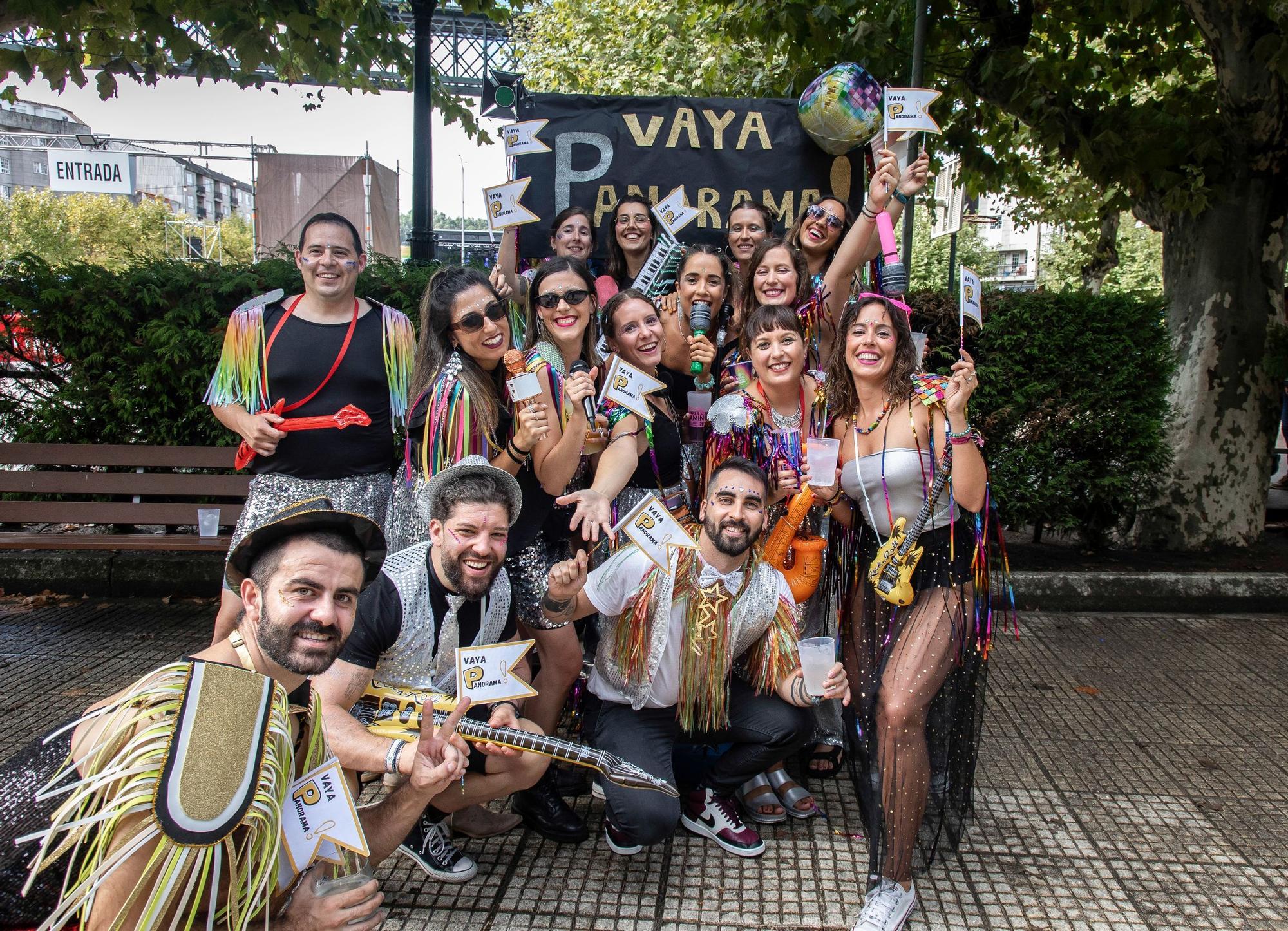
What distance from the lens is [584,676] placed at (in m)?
3.58

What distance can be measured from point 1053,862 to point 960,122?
574 cm

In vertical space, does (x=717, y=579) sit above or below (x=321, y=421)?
below

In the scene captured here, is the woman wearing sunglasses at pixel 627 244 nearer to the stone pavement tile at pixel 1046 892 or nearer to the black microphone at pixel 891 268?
the black microphone at pixel 891 268

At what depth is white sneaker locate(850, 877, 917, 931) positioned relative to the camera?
2.59m

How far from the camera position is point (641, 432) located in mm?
3373

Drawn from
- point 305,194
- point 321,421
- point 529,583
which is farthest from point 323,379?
point 305,194

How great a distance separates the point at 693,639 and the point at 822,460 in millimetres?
738

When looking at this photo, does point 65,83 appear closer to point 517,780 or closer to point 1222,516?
point 517,780

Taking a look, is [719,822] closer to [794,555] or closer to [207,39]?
[794,555]

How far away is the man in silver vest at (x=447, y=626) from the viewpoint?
8.73 feet

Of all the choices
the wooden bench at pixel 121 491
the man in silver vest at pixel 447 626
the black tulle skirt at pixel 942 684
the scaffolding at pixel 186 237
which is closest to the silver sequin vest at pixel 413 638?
the man in silver vest at pixel 447 626

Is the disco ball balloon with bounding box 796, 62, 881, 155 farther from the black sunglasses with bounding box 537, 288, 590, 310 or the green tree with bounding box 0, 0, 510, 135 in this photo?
the green tree with bounding box 0, 0, 510, 135

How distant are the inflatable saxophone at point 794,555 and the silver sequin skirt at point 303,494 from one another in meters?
1.47

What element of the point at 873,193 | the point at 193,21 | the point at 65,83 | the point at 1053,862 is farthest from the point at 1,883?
the point at 65,83
